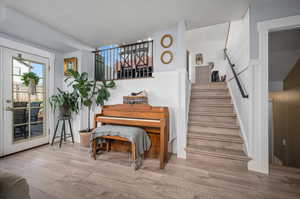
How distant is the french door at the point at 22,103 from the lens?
235 centimetres

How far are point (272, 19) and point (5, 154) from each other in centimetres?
510

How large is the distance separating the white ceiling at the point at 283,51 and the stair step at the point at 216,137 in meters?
2.14

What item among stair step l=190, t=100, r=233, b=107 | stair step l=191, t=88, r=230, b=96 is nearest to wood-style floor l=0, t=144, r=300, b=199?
stair step l=190, t=100, r=233, b=107

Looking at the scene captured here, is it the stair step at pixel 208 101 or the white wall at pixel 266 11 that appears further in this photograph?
the stair step at pixel 208 101

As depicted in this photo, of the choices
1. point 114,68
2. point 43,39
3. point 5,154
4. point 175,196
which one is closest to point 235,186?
point 175,196

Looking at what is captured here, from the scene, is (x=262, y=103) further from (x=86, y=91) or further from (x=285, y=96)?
(x=86, y=91)

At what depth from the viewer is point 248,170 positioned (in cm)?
183

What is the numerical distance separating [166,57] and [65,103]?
8.38 ft

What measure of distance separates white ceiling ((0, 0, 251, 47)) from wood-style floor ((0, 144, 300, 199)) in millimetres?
2548

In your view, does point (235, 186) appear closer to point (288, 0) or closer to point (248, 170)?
point (248, 170)

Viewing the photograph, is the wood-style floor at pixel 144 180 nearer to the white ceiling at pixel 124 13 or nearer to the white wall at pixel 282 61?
the white wall at pixel 282 61

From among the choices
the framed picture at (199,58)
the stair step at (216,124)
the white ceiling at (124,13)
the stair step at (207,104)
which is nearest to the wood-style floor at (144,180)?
the stair step at (216,124)

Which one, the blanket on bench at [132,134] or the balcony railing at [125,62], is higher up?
the balcony railing at [125,62]

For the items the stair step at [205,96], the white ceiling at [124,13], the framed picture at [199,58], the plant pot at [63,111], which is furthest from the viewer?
the framed picture at [199,58]
